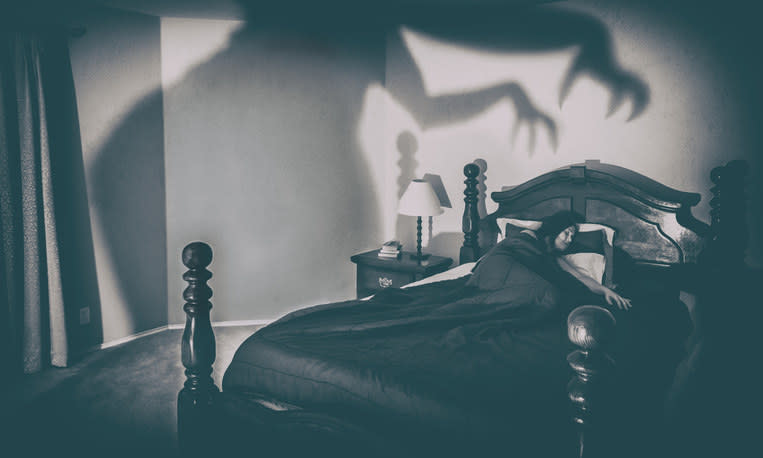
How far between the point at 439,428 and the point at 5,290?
2.76 metres

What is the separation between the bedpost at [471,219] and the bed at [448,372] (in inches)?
36.9

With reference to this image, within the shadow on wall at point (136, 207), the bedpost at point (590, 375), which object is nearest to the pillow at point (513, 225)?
the bedpost at point (590, 375)

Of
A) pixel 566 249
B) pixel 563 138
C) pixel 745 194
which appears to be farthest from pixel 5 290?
pixel 745 194

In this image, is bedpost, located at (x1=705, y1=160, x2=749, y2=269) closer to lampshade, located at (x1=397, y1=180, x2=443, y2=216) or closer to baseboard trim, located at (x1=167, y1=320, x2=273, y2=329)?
lampshade, located at (x1=397, y1=180, x2=443, y2=216)

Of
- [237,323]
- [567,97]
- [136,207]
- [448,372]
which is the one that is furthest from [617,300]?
[136,207]

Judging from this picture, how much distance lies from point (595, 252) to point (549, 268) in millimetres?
430

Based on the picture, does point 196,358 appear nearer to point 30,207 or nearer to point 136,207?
point 30,207

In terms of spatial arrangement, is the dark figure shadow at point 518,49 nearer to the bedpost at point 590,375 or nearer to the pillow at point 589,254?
the pillow at point 589,254

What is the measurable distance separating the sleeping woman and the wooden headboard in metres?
0.29

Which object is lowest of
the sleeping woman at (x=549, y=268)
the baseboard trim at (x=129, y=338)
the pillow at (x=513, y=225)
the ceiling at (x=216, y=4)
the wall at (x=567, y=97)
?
the baseboard trim at (x=129, y=338)

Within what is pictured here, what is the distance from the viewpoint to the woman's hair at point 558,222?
307 centimetres

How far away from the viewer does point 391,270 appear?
3.63 metres

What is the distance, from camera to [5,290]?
2.99 m

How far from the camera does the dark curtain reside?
2.95m
